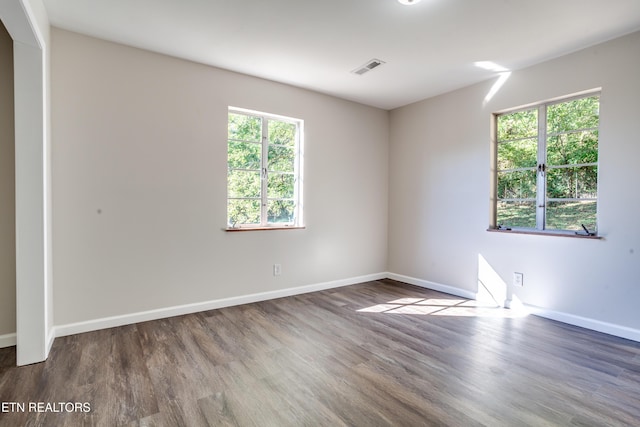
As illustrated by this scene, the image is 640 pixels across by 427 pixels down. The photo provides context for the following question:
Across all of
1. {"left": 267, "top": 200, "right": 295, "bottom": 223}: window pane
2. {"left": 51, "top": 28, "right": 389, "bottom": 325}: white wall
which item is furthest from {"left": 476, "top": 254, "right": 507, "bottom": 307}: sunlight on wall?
{"left": 267, "top": 200, "right": 295, "bottom": 223}: window pane

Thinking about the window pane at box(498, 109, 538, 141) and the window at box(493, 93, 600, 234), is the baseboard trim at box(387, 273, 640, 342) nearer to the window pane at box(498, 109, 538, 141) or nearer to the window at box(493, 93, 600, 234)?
the window at box(493, 93, 600, 234)

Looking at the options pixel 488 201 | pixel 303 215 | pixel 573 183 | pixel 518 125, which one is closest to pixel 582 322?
pixel 573 183

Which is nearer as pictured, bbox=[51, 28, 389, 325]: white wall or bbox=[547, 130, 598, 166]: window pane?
bbox=[51, 28, 389, 325]: white wall

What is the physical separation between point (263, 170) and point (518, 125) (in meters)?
3.01

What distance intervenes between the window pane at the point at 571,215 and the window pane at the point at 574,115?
30.1 inches

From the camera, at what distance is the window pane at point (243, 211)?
3.69 metres

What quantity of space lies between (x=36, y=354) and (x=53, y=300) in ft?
1.85

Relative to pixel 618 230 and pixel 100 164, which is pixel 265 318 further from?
pixel 618 230

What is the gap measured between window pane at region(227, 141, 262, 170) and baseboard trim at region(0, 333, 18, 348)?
2387 millimetres

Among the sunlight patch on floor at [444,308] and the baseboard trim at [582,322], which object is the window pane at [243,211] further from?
the baseboard trim at [582,322]

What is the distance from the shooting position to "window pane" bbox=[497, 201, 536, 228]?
352 centimetres

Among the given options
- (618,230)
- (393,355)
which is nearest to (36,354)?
(393,355)

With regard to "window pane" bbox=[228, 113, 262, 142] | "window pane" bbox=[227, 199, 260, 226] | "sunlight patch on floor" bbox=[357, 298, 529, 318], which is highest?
"window pane" bbox=[228, 113, 262, 142]

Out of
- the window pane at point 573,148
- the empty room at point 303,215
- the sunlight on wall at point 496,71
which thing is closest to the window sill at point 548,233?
the empty room at point 303,215
